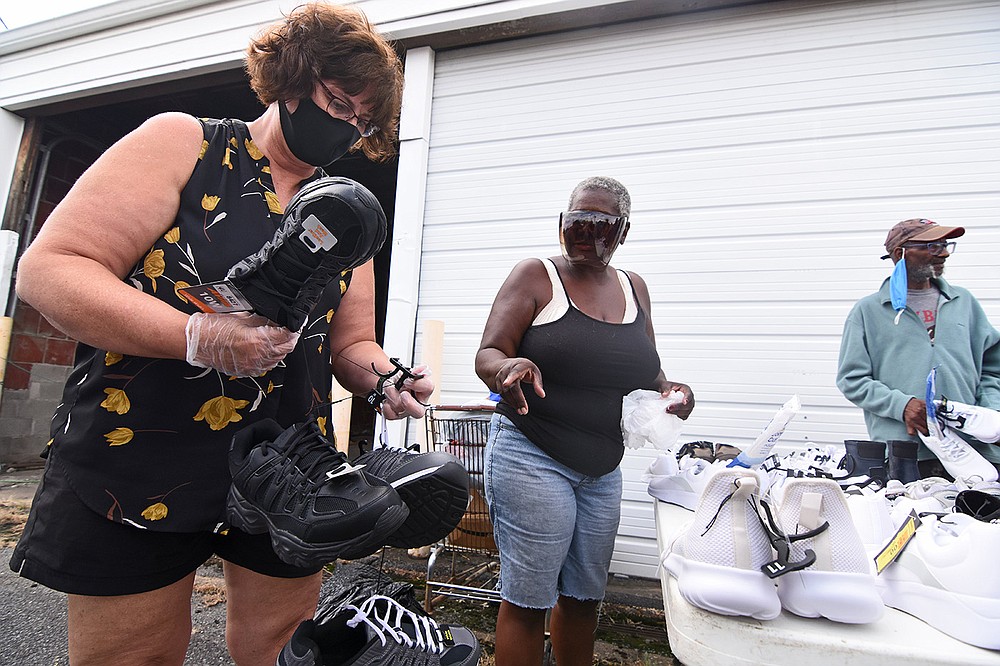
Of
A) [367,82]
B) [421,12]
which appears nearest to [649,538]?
[367,82]

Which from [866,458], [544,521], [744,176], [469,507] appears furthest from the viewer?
[744,176]

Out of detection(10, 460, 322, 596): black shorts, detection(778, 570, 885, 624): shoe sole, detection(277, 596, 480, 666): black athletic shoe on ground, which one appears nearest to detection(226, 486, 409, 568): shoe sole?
detection(277, 596, 480, 666): black athletic shoe on ground

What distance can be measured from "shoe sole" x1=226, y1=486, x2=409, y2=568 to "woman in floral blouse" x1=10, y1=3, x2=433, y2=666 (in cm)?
24

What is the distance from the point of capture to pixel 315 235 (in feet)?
2.54

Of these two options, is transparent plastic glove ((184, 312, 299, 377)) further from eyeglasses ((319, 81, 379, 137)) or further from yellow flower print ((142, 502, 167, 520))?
eyeglasses ((319, 81, 379, 137))

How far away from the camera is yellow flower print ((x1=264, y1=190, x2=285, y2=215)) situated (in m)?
1.10

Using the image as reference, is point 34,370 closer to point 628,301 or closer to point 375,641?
point 628,301

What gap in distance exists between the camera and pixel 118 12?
490cm

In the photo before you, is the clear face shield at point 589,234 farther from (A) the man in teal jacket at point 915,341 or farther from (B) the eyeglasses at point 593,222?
(A) the man in teal jacket at point 915,341

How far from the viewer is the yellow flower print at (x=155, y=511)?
95cm

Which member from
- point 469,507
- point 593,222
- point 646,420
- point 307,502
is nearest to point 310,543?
point 307,502

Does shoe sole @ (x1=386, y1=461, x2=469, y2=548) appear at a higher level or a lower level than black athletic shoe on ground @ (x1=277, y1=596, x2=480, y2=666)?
higher

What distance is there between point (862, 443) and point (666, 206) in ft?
7.13

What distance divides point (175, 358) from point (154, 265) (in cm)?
20
